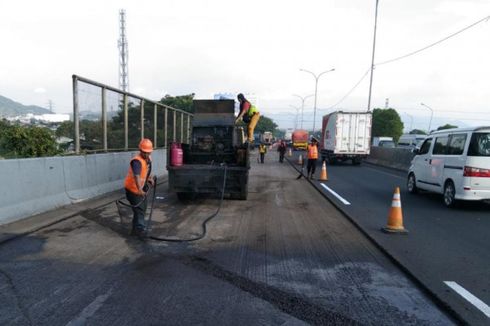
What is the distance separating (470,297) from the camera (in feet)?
14.2

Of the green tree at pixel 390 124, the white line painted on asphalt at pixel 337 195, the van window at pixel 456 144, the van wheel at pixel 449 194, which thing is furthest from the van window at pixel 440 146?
the green tree at pixel 390 124

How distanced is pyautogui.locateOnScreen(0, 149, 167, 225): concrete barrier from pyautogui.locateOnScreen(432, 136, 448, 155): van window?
9509 millimetres

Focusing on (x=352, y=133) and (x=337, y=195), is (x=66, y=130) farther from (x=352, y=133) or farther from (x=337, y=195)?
(x=352, y=133)

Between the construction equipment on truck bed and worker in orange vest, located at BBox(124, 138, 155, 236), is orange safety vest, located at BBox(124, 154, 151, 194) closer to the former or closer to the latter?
worker in orange vest, located at BBox(124, 138, 155, 236)

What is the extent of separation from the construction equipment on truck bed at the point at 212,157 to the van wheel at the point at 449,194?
528 cm

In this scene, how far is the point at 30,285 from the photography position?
14.5 feet

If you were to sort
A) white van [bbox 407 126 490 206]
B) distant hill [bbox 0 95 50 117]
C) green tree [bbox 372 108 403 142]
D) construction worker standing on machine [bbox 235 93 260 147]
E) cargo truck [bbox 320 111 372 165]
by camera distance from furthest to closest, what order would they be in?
green tree [bbox 372 108 403 142]
cargo truck [bbox 320 111 372 165]
distant hill [bbox 0 95 50 117]
construction worker standing on machine [bbox 235 93 260 147]
white van [bbox 407 126 490 206]

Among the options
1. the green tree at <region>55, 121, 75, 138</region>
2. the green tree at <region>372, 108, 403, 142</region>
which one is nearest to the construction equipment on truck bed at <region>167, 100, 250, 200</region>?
the green tree at <region>55, 121, 75, 138</region>

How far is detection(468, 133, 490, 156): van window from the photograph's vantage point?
9250mm

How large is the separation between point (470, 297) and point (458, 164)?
6194 millimetres

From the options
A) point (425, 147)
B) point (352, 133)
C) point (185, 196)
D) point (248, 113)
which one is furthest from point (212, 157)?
point (352, 133)

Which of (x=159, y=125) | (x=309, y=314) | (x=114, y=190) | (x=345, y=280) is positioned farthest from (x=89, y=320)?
(x=159, y=125)

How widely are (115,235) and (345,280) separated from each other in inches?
155

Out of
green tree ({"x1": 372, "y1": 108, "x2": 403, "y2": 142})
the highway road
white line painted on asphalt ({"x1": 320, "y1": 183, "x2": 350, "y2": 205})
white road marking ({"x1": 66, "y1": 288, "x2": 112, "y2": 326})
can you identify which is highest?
green tree ({"x1": 372, "y1": 108, "x2": 403, "y2": 142})
